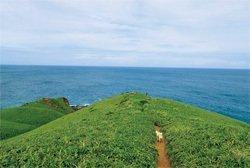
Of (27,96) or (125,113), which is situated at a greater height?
(125,113)

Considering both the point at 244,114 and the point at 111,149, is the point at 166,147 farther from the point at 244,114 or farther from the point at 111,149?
the point at 244,114

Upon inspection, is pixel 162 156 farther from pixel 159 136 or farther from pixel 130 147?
pixel 159 136

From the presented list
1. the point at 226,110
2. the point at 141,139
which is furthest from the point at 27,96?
the point at 141,139

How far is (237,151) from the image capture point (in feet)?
101

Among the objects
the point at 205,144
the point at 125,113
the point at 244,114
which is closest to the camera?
the point at 205,144

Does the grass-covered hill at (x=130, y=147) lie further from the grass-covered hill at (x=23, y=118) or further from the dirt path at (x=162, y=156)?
the grass-covered hill at (x=23, y=118)

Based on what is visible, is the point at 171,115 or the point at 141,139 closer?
the point at 141,139

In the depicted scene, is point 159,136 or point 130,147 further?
point 159,136

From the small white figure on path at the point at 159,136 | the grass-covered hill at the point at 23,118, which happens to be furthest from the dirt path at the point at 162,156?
the grass-covered hill at the point at 23,118

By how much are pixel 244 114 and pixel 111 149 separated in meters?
87.1

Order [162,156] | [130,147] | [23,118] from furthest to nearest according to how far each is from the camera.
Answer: [23,118]
[162,156]
[130,147]

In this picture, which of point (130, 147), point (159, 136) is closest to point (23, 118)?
point (159, 136)

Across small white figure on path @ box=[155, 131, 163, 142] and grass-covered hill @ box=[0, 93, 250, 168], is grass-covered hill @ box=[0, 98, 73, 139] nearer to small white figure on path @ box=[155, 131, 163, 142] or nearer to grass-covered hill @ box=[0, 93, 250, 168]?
grass-covered hill @ box=[0, 93, 250, 168]

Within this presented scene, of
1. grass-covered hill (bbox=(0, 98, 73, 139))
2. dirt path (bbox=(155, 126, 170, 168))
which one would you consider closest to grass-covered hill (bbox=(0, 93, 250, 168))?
dirt path (bbox=(155, 126, 170, 168))
